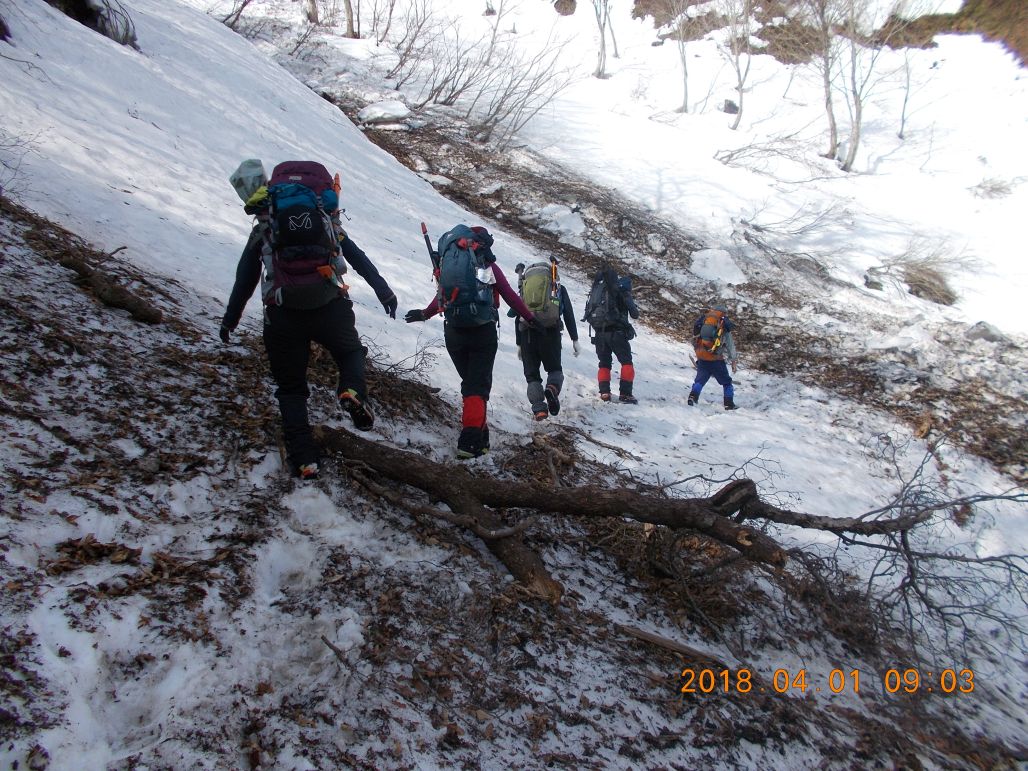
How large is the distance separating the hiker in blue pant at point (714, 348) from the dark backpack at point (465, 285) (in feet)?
14.7

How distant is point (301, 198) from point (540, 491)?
2326mm

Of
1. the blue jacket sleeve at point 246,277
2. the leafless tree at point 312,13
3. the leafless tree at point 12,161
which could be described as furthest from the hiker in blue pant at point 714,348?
the leafless tree at point 312,13

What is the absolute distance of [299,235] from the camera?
3268 mm

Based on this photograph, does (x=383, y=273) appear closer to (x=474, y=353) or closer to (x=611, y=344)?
(x=611, y=344)

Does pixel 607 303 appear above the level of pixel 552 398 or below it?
above

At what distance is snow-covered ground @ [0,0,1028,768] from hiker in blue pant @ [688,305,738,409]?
0.46 m

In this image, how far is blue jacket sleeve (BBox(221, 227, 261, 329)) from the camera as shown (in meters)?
3.41

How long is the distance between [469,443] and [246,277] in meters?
1.98

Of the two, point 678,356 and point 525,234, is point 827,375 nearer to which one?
point 678,356

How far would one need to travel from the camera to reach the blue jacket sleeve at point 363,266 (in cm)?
360

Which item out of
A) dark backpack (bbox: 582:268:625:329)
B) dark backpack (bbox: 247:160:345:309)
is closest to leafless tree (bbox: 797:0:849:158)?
dark backpack (bbox: 582:268:625:329)

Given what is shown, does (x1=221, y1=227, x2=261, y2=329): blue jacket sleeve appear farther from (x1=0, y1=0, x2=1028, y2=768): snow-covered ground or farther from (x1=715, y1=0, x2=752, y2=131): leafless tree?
(x1=715, y1=0, x2=752, y2=131): leafless tree

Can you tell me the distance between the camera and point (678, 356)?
34.5 feet

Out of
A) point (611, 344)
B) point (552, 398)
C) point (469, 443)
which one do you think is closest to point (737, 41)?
point (611, 344)
